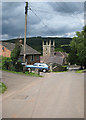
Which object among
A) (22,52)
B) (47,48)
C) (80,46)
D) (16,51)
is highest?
(47,48)

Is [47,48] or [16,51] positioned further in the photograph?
[47,48]

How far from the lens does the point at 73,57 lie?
188ft

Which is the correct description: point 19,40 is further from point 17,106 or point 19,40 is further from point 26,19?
point 17,106

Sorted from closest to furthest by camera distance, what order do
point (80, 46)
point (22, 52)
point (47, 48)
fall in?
point (22, 52) → point (80, 46) → point (47, 48)

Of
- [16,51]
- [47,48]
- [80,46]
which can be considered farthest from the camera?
[47,48]

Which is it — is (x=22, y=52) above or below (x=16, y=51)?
above

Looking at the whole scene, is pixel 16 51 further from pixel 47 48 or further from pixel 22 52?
pixel 47 48

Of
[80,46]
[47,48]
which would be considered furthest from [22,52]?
[47,48]

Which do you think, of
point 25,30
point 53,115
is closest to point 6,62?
point 25,30

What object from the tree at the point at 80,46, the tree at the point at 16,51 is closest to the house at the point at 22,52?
the tree at the point at 80,46

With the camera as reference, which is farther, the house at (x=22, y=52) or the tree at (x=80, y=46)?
the tree at (x=80, y=46)

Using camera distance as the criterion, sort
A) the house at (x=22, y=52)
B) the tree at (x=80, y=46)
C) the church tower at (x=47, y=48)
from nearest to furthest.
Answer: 1. the house at (x=22, y=52)
2. the tree at (x=80, y=46)
3. the church tower at (x=47, y=48)

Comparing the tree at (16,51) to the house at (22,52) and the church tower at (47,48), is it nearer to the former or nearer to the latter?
the house at (22,52)

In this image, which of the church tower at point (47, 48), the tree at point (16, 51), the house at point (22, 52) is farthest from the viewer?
the church tower at point (47, 48)
